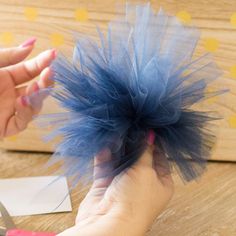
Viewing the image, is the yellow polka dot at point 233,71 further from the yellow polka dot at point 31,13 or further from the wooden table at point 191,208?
the yellow polka dot at point 31,13

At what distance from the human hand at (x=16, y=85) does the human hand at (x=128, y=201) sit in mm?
166

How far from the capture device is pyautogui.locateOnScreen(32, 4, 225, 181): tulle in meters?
0.47

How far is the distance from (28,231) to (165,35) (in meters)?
0.30

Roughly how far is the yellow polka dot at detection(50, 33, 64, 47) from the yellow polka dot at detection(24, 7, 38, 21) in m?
0.04

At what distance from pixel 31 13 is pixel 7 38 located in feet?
0.18

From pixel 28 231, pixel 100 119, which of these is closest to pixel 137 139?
pixel 100 119

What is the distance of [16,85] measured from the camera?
647mm

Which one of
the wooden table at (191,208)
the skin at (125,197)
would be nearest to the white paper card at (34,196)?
the wooden table at (191,208)

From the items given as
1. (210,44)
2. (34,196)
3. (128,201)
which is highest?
(210,44)

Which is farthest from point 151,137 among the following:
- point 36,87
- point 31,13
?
point 31,13

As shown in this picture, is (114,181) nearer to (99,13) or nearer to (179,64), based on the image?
(179,64)

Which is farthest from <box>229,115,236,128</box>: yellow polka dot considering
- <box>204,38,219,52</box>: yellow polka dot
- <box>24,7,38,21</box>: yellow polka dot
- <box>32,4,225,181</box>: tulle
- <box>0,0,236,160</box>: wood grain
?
<box>24,7,38,21</box>: yellow polka dot

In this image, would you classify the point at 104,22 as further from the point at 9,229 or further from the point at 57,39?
the point at 9,229

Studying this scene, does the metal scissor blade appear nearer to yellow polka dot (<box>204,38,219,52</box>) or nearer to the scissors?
the scissors
